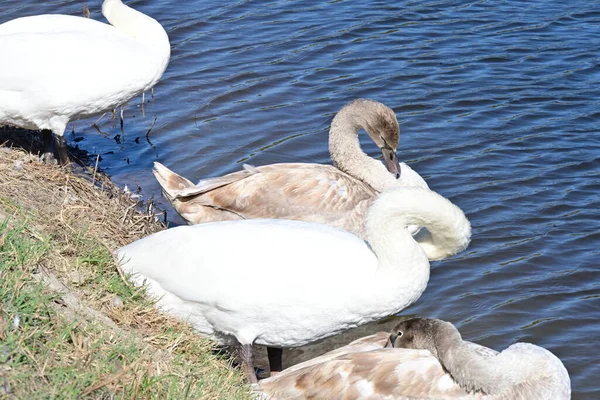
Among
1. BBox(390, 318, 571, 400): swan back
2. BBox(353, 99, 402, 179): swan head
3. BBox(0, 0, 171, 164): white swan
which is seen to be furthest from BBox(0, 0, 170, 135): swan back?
BBox(390, 318, 571, 400): swan back

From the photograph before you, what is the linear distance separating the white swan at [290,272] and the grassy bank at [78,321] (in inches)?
6.7

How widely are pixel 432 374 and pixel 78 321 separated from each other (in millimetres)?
1811

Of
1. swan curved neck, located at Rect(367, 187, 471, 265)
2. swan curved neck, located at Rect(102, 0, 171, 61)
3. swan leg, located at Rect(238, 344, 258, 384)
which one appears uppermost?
swan curved neck, located at Rect(102, 0, 171, 61)

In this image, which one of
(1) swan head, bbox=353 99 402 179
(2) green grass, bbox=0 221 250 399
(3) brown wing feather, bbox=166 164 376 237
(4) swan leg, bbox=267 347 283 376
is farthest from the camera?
(1) swan head, bbox=353 99 402 179

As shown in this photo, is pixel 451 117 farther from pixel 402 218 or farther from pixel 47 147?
pixel 402 218

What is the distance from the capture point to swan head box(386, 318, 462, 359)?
193 inches

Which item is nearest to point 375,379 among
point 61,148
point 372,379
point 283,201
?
point 372,379

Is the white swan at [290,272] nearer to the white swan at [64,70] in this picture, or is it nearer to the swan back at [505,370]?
the swan back at [505,370]

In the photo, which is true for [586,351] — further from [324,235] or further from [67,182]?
[67,182]

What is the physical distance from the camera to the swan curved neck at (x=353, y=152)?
290 inches

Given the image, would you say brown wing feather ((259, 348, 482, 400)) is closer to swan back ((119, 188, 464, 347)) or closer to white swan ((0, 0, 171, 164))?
swan back ((119, 188, 464, 347))

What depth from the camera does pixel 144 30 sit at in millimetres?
7043

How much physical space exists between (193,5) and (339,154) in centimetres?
553

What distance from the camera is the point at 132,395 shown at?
3807 millimetres
